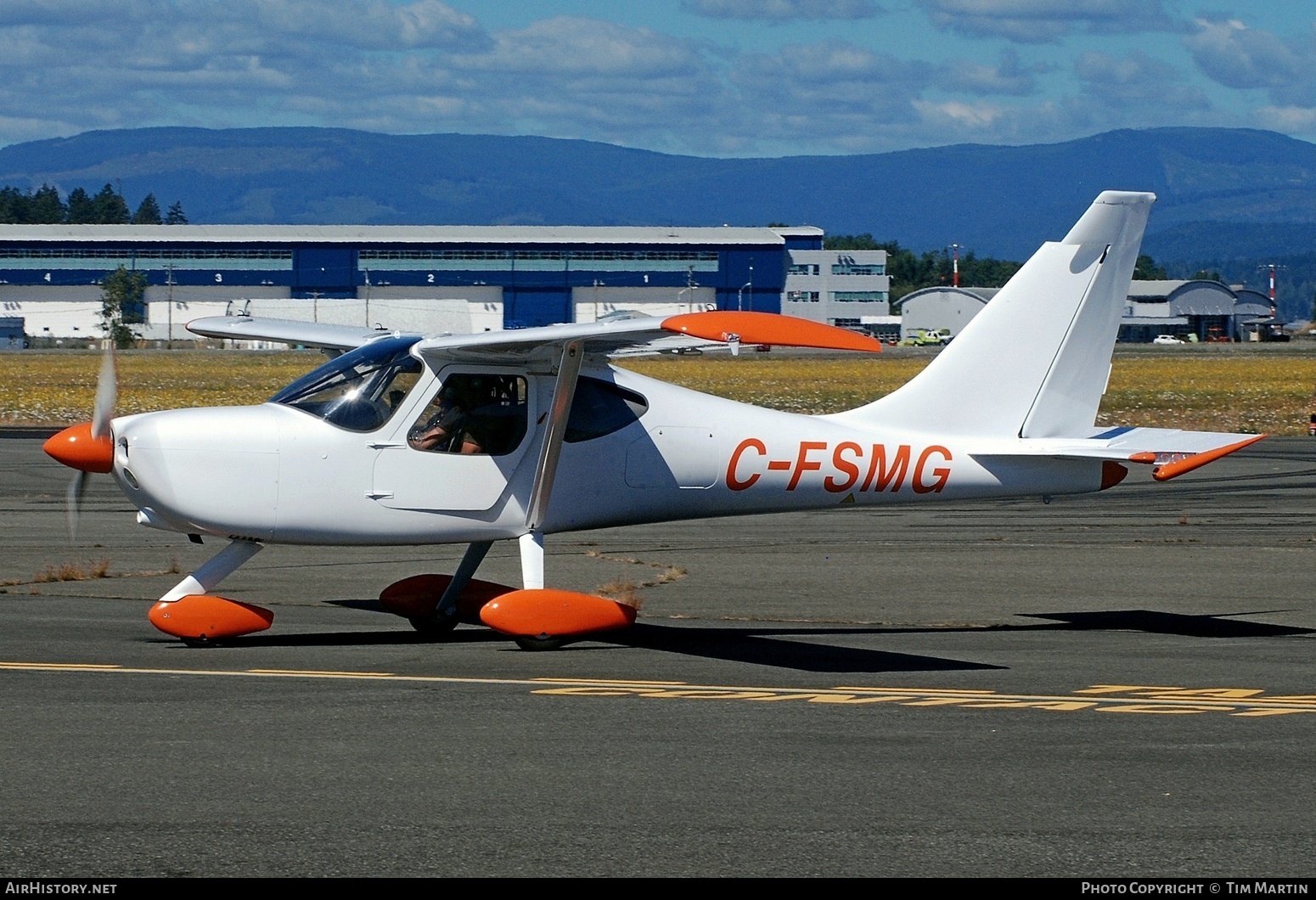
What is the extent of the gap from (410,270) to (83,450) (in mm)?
115172

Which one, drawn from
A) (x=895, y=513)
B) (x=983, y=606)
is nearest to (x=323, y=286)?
(x=895, y=513)

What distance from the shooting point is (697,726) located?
8195 mm

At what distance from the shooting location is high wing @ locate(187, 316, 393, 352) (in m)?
12.8

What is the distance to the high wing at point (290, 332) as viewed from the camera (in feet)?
42.0

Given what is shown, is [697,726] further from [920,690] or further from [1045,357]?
[1045,357]

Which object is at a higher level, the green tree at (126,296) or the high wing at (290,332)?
the green tree at (126,296)

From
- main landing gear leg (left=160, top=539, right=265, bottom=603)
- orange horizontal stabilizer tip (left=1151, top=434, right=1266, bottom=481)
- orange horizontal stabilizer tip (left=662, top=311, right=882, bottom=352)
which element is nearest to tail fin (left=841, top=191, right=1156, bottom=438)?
orange horizontal stabilizer tip (left=1151, top=434, right=1266, bottom=481)

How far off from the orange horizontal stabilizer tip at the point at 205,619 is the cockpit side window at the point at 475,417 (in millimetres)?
1626

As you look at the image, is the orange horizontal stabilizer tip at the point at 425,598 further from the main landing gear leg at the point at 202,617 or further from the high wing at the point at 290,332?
the high wing at the point at 290,332

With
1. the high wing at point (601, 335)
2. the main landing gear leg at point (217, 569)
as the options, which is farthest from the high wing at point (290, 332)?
the main landing gear leg at point (217, 569)

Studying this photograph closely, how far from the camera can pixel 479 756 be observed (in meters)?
7.41

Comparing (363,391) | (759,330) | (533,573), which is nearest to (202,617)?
(363,391)

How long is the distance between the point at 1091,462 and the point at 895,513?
9.06 m

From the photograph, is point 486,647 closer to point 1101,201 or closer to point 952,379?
point 952,379
